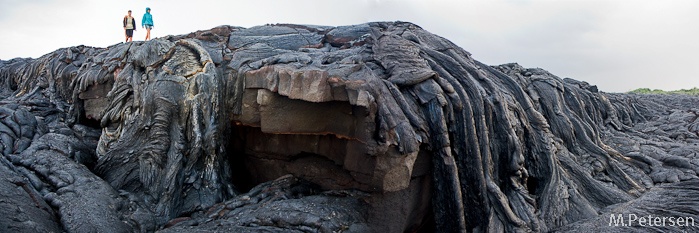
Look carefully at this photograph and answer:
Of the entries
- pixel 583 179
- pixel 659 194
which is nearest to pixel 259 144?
pixel 583 179

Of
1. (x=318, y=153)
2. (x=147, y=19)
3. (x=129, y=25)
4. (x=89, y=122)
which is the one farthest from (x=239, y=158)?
(x=129, y=25)

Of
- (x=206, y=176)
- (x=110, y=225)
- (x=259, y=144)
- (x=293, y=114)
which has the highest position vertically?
(x=293, y=114)

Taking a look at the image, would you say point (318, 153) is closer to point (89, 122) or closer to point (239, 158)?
point (239, 158)

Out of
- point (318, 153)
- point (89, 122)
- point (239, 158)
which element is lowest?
point (239, 158)

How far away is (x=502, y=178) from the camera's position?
173 inches

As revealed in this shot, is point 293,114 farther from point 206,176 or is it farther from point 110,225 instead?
point 110,225

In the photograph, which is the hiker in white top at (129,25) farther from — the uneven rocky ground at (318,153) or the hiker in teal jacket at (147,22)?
the uneven rocky ground at (318,153)

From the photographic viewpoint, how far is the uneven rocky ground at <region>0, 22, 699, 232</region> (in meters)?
3.77

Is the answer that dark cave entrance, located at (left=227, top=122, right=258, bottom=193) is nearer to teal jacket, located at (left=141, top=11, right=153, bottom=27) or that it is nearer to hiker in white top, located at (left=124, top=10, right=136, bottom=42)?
teal jacket, located at (left=141, top=11, right=153, bottom=27)

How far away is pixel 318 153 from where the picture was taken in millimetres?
4316

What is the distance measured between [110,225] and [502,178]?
3.83 m

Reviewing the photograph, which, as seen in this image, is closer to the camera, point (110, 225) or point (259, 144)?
point (110, 225)

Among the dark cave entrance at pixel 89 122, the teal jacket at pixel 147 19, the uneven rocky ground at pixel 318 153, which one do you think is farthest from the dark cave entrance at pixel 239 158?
the teal jacket at pixel 147 19

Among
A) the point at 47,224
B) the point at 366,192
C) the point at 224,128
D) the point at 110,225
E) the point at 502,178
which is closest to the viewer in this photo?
the point at 47,224
